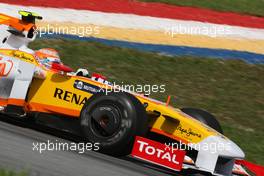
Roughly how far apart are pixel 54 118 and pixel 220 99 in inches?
196

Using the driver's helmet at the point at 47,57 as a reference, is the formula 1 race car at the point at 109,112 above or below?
below

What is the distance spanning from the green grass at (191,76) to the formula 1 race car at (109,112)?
3153 millimetres

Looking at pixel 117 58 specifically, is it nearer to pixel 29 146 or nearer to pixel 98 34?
pixel 98 34

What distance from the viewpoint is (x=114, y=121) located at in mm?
7582

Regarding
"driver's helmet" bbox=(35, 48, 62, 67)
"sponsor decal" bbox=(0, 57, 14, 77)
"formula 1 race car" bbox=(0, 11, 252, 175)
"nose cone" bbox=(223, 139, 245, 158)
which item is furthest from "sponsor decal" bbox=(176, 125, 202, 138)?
"sponsor decal" bbox=(0, 57, 14, 77)

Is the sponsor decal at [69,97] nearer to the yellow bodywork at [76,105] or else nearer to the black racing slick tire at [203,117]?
the yellow bodywork at [76,105]

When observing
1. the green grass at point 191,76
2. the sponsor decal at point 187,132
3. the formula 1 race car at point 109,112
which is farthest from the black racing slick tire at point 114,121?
the green grass at point 191,76

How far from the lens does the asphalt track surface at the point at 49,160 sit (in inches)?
251

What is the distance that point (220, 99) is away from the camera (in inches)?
490

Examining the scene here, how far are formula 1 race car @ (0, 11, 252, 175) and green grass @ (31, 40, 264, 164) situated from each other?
3.15 metres

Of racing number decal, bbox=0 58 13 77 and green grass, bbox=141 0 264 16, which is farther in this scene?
green grass, bbox=141 0 264 16

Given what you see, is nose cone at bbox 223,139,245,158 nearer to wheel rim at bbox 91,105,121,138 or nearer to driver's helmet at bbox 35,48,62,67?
wheel rim at bbox 91,105,121,138

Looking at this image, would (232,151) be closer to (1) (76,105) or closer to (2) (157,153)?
(2) (157,153)

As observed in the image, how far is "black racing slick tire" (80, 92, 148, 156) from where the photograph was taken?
24.6 feet
